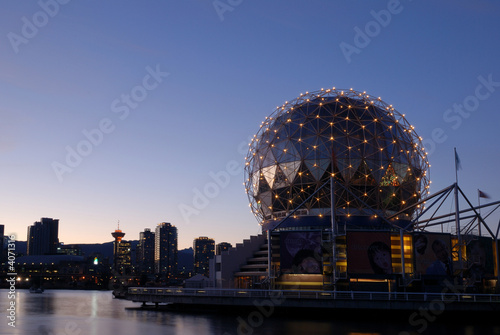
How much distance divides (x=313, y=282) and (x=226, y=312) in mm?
12348

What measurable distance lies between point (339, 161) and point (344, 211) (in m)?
6.06

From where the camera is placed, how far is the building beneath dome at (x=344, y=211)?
2199 inches

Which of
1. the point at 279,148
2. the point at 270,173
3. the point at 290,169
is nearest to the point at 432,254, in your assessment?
the point at 290,169

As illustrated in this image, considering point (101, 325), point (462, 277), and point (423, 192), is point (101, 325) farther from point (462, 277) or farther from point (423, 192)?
point (423, 192)

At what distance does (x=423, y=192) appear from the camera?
73812 millimetres

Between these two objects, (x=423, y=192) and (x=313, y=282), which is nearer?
(x=313, y=282)

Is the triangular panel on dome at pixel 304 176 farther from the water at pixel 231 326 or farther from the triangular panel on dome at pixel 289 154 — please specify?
the water at pixel 231 326

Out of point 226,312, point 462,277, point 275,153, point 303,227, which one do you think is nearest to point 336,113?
point 275,153

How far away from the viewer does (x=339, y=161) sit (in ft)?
217

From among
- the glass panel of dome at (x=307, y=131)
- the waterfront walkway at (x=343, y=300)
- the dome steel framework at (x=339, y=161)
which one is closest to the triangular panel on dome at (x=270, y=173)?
the dome steel framework at (x=339, y=161)

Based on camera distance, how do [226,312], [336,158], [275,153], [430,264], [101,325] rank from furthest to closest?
1. [275,153]
2. [336,158]
3. [430,264]
4. [226,312]
5. [101,325]

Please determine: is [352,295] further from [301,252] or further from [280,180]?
[280,180]

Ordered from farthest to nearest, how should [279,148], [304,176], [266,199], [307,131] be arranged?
[266,199] < [279,148] < [307,131] < [304,176]

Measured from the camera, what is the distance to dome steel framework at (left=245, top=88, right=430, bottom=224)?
66.1 m
